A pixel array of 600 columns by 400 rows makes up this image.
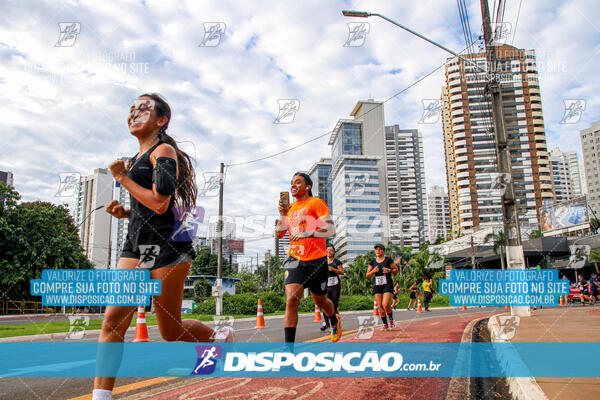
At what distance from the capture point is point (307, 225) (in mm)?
4113

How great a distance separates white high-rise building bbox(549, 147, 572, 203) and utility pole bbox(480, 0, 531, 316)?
159167mm

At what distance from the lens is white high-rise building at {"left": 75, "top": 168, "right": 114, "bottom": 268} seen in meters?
17.5

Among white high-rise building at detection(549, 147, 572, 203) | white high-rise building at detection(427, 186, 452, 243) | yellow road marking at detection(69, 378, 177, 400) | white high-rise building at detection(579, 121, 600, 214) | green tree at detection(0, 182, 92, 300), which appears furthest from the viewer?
white high-rise building at detection(427, 186, 452, 243)

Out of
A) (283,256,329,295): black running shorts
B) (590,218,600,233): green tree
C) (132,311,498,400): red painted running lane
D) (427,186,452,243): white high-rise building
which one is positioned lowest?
(132,311,498,400): red painted running lane

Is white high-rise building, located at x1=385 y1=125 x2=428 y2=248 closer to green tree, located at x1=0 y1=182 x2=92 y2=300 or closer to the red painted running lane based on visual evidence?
green tree, located at x1=0 y1=182 x2=92 y2=300

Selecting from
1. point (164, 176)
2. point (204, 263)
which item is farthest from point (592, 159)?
point (164, 176)

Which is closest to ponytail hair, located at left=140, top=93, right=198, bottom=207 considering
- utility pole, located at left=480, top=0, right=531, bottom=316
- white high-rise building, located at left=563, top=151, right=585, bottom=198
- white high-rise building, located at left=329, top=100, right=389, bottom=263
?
utility pole, located at left=480, top=0, right=531, bottom=316

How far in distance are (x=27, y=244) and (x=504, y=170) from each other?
2992 centimetres

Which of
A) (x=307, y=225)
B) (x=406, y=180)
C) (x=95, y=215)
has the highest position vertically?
(x=406, y=180)

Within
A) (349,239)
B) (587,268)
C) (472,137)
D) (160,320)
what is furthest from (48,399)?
(349,239)

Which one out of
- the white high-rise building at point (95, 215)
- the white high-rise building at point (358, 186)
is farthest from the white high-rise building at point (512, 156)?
the white high-rise building at point (95, 215)

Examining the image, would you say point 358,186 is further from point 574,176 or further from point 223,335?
point 223,335

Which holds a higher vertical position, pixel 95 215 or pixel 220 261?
pixel 95 215

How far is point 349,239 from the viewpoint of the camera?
138 metres
